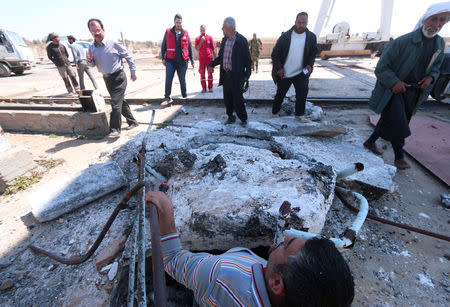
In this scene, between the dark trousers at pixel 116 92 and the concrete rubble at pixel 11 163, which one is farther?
the dark trousers at pixel 116 92

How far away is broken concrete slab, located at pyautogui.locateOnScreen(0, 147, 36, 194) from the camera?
2.68 metres

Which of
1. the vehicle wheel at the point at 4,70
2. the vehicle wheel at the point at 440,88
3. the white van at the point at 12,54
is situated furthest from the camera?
the vehicle wheel at the point at 4,70

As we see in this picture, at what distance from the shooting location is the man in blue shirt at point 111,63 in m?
3.52

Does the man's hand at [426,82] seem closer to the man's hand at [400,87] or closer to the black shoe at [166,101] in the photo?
the man's hand at [400,87]

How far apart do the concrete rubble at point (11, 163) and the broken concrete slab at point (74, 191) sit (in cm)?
82

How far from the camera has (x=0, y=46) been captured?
11.4 meters

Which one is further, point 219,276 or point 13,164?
point 13,164

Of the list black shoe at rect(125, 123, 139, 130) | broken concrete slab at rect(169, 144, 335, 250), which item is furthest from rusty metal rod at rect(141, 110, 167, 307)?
black shoe at rect(125, 123, 139, 130)

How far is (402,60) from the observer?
8.36ft

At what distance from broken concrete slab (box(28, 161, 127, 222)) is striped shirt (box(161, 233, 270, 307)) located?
1554 millimetres

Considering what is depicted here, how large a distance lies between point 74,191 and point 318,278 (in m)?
2.51

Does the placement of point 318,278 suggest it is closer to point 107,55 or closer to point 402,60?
point 402,60

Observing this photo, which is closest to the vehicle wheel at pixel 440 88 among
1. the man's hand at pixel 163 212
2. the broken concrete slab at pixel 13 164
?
the man's hand at pixel 163 212

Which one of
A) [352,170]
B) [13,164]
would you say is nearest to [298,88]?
[352,170]
